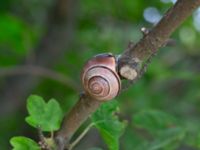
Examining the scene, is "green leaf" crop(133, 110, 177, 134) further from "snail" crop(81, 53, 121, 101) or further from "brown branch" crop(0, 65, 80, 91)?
"brown branch" crop(0, 65, 80, 91)

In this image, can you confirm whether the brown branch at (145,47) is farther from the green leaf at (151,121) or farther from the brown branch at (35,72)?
the brown branch at (35,72)

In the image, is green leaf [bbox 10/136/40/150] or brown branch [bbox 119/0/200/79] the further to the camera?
green leaf [bbox 10/136/40/150]

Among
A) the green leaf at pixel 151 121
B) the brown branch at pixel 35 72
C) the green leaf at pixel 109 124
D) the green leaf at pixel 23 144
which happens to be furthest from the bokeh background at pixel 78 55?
the green leaf at pixel 23 144

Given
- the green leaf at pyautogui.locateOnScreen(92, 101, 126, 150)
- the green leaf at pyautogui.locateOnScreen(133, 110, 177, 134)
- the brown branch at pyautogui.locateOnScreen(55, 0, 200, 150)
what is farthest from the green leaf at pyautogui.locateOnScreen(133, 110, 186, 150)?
the brown branch at pyautogui.locateOnScreen(55, 0, 200, 150)

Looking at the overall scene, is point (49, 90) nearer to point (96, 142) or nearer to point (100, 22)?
point (100, 22)

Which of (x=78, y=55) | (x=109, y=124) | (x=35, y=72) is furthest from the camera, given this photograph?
(x=78, y=55)

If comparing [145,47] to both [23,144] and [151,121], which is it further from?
[151,121]

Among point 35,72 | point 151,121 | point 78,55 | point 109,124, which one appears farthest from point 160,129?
point 78,55

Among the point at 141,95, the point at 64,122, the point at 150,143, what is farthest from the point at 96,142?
the point at 64,122
